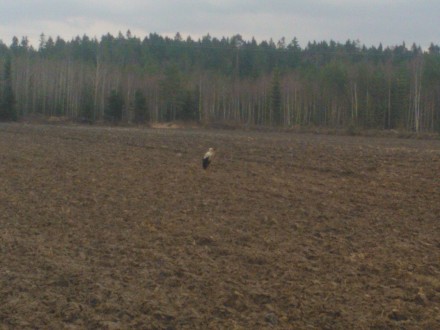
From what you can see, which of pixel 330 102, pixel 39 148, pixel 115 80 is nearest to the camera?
pixel 39 148

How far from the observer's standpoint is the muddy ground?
6238 millimetres

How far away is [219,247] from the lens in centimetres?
892

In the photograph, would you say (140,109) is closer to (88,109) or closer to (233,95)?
(88,109)

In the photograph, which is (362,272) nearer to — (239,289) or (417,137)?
(239,289)

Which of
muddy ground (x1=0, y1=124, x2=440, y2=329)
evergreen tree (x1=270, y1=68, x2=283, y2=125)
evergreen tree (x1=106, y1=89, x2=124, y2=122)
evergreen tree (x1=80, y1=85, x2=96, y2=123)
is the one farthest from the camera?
evergreen tree (x1=270, y1=68, x2=283, y2=125)

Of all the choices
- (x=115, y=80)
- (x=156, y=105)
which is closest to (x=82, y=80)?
(x=115, y=80)

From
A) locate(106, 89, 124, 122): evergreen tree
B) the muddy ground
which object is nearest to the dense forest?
locate(106, 89, 124, 122): evergreen tree

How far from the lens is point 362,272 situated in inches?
305

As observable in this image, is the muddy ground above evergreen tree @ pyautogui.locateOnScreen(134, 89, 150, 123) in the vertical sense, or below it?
below

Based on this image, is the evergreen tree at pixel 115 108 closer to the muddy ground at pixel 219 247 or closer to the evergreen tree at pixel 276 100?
the evergreen tree at pixel 276 100

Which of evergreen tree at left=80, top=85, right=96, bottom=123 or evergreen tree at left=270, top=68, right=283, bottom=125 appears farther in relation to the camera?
evergreen tree at left=270, top=68, right=283, bottom=125

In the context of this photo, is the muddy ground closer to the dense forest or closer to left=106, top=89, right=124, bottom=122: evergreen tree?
the dense forest

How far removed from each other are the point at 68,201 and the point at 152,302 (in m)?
6.54

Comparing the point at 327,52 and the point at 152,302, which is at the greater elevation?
the point at 327,52
